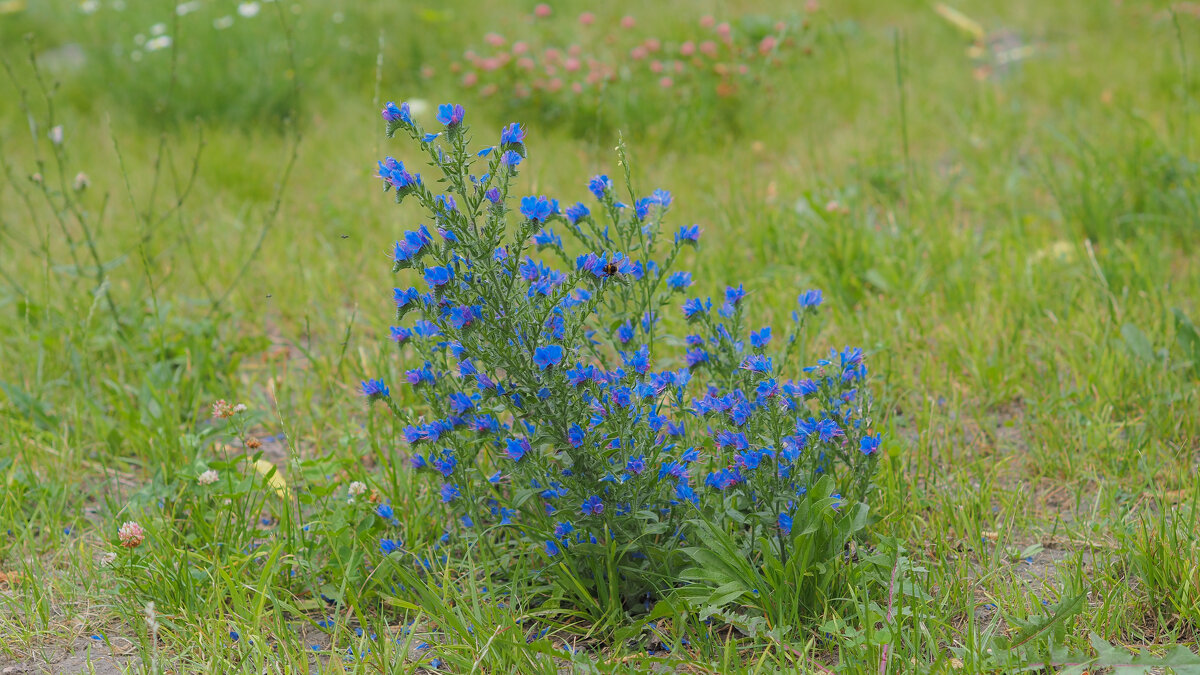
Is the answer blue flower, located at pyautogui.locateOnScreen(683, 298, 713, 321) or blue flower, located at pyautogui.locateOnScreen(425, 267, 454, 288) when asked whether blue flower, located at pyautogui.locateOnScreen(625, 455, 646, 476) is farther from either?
blue flower, located at pyautogui.locateOnScreen(425, 267, 454, 288)

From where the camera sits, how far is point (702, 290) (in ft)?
10.4

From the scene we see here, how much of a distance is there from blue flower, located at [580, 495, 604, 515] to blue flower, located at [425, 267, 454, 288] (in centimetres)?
51

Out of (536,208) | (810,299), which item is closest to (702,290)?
(810,299)

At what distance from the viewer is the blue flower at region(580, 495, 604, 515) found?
1.79 meters

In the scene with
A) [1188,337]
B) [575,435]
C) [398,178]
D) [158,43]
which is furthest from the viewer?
[158,43]

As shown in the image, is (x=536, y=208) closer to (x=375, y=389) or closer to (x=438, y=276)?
(x=438, y=276)

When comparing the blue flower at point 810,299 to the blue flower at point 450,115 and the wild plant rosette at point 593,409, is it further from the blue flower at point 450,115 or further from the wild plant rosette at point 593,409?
the blue flower at point 450,115

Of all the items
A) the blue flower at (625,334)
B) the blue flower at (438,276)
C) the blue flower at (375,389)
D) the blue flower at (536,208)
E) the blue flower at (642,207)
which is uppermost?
the blue flower at (536,208)

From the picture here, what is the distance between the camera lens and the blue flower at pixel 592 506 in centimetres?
179

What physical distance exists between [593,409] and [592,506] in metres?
0.20

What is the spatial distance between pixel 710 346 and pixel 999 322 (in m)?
1.17

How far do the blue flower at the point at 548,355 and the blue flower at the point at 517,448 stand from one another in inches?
7.9

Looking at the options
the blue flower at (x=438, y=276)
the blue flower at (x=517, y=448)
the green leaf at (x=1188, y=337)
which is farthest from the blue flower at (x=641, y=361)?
the green leaf at (x=1188, y=337)

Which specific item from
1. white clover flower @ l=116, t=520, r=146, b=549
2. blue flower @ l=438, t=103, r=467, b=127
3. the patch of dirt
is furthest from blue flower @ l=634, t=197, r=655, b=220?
the patch of dirt
